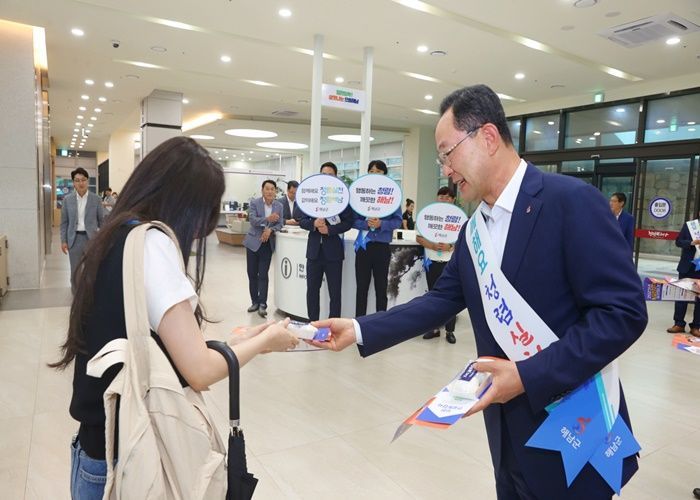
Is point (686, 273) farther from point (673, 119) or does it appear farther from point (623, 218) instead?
point (673, 119)

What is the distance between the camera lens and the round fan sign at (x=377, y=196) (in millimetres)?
4824

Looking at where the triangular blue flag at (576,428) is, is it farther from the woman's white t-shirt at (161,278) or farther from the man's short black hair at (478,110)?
the woman's white t-shirt at (161,278)

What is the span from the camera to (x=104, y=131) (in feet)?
60.3

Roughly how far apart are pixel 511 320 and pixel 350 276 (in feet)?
14.1

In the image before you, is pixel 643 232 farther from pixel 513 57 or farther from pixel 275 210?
pixel 275 210

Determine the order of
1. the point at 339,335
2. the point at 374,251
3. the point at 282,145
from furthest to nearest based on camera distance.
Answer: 1. the point at 282,145
2. the point at 374,251
3. the point at 339,335

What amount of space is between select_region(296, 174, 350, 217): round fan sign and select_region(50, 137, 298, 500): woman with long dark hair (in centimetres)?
365

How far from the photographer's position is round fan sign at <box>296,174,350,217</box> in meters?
4.84

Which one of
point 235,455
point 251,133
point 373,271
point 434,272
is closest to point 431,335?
point 434,272

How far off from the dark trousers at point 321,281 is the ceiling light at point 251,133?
12588 millimetres

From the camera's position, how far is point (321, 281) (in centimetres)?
517

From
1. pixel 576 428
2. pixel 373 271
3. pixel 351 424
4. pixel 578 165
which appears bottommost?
pixel 351 424

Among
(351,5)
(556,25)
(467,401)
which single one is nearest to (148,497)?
(467,401)

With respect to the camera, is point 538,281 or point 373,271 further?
point 373,271
